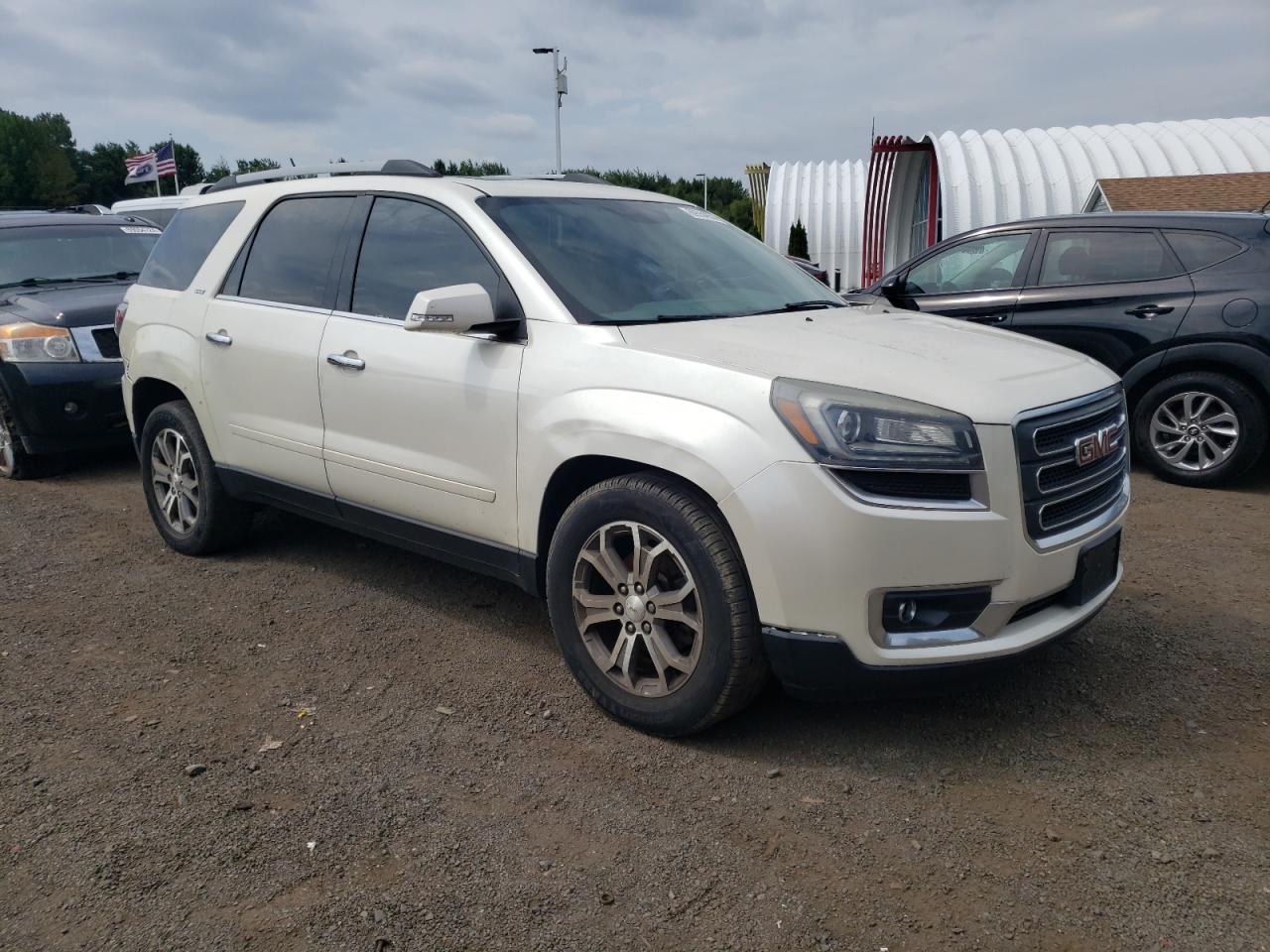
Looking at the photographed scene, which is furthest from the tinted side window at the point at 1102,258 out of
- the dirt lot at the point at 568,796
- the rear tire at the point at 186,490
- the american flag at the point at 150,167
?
the american flag at the point at 150,167

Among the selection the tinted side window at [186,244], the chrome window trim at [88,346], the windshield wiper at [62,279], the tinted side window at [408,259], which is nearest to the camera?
the tinted side window at [408,259]

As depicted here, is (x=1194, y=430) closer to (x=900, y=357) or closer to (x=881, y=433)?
(x=900, y=357)

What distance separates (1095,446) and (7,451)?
7020 mm

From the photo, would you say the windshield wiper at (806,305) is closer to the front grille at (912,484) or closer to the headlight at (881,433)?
the headlight at (881,433)

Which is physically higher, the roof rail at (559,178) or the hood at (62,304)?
the roof rail at (559,178)

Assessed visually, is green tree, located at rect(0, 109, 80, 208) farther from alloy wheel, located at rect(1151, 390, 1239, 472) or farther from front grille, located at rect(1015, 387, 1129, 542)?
front grille, located at rect(1015, 387, 1129, 542)

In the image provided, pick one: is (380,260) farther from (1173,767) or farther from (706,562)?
(1173,767)

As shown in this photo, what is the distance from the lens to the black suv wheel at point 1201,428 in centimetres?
623

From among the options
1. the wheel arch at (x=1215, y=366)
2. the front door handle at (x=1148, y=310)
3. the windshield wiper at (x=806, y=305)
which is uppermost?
the windshield wiper at (x=806, y=305)

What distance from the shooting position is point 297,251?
4.41 metres

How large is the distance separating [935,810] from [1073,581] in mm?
837

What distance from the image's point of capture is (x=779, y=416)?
2.81 m

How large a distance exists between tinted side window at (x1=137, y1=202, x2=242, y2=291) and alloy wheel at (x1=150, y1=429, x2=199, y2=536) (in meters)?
0.79

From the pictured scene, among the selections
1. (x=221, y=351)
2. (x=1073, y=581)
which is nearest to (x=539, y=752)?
(x=1073, y=581)
